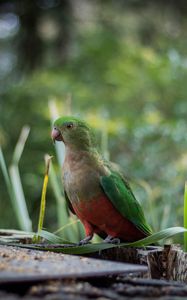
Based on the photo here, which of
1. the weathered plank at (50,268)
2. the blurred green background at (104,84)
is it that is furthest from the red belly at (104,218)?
the blurred green background at (104,84)

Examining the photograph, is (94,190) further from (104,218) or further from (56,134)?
(56,134)

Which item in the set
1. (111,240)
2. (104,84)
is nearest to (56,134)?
(111,240)

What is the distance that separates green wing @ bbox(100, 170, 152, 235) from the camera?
1.82 m

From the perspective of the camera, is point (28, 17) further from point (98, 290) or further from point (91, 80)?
point (98, 290)

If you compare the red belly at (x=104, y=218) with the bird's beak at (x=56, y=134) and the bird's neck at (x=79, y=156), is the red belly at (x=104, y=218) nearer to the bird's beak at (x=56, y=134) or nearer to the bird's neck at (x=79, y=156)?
the bird's neck at (x=79, y=156)

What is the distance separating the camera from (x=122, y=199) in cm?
183

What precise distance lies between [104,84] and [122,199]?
4727 mm

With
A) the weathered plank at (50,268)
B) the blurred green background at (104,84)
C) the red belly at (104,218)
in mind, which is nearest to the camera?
the weathered plank at (50,268)

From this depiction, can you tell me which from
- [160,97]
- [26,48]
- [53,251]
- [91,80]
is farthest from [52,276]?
[26,48]

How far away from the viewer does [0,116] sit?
21.9ft

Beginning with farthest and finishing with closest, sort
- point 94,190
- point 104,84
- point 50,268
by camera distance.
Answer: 1. point 104,84
2. point 94,190
3. point 50,268

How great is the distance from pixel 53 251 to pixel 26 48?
6102 mm

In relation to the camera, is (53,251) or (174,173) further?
(174,173)

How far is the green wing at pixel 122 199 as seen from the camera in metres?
1.82
